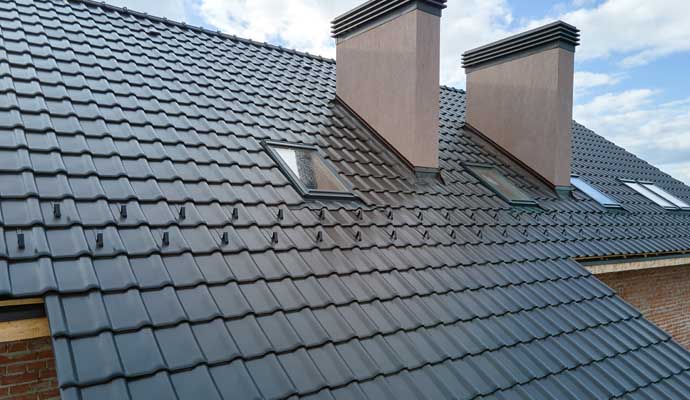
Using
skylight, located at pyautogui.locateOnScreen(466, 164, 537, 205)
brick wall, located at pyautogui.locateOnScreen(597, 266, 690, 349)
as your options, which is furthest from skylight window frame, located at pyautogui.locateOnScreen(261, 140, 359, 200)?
brick wall, located at pyautogui.locateOnScreen(597, 266, 690, 349)

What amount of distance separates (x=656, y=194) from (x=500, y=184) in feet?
17.3

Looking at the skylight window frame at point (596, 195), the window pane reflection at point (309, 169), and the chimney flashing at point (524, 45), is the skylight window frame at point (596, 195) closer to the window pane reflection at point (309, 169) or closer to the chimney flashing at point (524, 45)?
the chimney flashing at point (524, 45)

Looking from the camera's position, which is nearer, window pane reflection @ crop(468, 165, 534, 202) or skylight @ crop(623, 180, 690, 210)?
window pane reflection @ crop(468, 165, 534, 202)

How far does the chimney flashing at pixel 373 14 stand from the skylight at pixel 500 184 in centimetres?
237

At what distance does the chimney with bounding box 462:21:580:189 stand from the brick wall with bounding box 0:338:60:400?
735cm

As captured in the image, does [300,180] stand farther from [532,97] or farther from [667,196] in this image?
[667,196]

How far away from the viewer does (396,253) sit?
162 inches

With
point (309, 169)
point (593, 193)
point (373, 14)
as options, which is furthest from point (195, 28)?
point (593, 193)

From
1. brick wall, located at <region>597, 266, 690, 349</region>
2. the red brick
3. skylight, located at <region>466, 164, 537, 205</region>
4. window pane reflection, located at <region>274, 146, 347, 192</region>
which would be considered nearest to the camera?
the red brick

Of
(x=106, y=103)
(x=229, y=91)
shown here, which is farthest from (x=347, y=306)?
(x=229, y=91)

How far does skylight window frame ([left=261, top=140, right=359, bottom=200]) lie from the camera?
14.4 feet

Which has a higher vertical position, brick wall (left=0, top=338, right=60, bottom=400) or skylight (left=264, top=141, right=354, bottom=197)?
skylight (left=264, top=141, right=354, bottom=197)

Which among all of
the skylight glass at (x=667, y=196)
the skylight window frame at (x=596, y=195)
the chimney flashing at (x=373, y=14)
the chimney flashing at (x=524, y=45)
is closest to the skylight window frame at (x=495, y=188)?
the skylight window frame at (x=596, y=195)

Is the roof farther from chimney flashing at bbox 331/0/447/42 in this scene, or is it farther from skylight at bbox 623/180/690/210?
skylight at bbox 623/180/690/210
